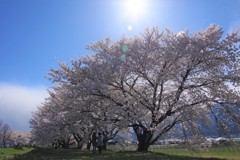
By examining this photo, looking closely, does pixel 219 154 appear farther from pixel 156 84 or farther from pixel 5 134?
pixel 5 134

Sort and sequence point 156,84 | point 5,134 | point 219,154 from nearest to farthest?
point 156,84, point 219,154, point 5,134

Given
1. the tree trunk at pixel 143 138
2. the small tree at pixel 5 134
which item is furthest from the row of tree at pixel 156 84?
the small tree at pixel 5 134

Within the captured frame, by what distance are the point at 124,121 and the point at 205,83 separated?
6196mm

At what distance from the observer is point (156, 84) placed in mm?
21406

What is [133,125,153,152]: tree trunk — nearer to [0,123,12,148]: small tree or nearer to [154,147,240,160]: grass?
[154,147,240,160]: grass

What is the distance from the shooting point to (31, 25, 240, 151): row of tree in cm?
2066

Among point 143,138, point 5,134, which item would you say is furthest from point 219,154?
point 5,134

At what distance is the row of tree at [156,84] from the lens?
20.7 metres

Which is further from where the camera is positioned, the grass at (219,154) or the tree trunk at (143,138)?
the tree trunk at (143,138)

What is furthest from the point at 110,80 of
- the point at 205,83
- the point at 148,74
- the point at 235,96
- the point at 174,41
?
the point at 235,96

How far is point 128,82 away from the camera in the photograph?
2342 cm

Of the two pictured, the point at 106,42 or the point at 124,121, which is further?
the point at 106,42

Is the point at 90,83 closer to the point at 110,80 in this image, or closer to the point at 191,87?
the point at 110,80

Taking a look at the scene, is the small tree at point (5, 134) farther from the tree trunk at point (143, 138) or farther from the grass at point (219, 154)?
the tree trunk at point (143, 138)
